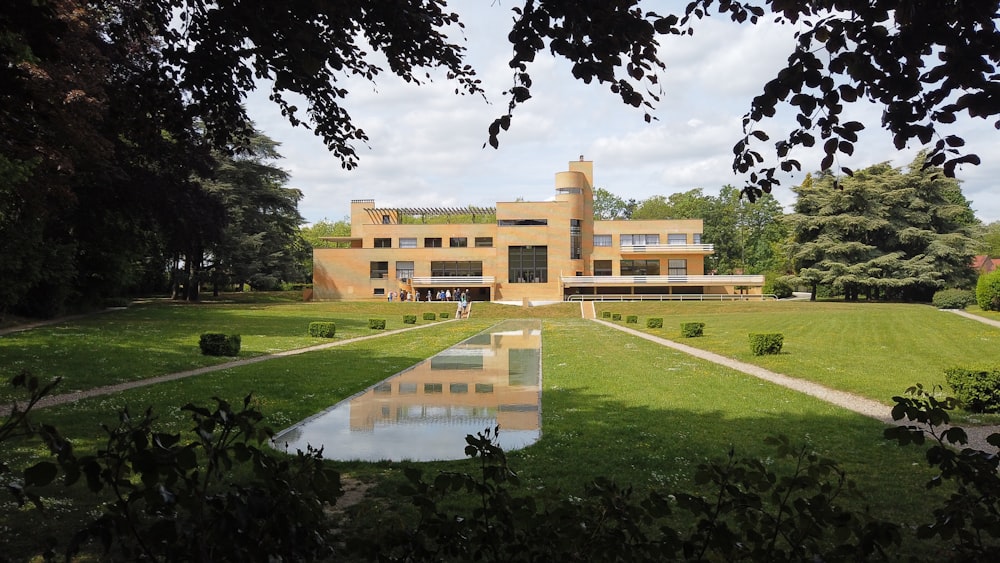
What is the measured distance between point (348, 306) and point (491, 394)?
38.3 metres

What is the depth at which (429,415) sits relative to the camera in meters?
9.81

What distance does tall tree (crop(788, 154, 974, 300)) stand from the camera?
161 ft

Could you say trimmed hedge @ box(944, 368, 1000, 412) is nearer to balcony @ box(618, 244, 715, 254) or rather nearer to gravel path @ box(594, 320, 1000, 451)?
gravel path @ box(594, 320, 1000, 451)

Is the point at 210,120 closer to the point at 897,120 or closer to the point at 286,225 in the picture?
the point at 897,120

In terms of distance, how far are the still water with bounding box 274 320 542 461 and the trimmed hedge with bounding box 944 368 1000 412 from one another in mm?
6995

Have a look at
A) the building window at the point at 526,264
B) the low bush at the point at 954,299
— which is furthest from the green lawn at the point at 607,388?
the building window at the point at 526,264

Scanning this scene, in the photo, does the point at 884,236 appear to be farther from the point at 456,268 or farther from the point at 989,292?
the point at 456,268

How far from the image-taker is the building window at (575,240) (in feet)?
208

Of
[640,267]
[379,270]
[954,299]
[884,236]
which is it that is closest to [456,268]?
[379,270]

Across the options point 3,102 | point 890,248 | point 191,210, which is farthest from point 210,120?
point 890,248

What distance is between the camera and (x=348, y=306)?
48312 mm

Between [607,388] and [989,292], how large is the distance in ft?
115

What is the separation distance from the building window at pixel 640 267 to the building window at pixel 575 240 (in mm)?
4889

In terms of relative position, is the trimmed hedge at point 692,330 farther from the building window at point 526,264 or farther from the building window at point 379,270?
the building window at point 379,270
